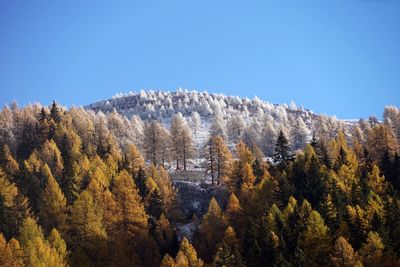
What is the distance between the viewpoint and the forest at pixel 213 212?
56906mm

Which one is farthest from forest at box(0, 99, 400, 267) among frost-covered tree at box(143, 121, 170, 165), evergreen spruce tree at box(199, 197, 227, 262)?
frost-covered tree at box(143, 121, 170, 165)

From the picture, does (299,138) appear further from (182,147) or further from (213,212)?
(213,212)

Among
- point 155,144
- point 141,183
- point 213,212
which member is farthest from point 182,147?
point 213,212

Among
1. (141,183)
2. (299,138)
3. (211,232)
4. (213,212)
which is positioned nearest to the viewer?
(211,232)

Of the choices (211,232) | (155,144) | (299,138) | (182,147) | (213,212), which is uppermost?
(299,138)

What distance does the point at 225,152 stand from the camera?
94.7 meters

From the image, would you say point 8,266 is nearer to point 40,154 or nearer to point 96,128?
point 40,154

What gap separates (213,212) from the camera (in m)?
69.6

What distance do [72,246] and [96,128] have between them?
57.6 meters

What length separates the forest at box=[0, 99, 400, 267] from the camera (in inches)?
2240

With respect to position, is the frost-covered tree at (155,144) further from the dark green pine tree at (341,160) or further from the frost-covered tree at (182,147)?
the dark green pine tree at (341,160)

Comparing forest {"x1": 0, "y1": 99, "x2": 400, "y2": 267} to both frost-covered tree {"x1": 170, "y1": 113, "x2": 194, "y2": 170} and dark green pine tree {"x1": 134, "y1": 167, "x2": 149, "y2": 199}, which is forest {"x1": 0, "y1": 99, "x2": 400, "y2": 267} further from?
frost-covered tree {"x1": 170, "y1": 113, "x2": 194, "y2": 170}

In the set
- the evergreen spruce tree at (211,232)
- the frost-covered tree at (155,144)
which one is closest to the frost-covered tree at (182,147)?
the frost-covered tree at (155,144)

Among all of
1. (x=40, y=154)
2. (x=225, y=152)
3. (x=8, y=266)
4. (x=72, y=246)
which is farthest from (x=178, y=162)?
(x=8, y=266)
